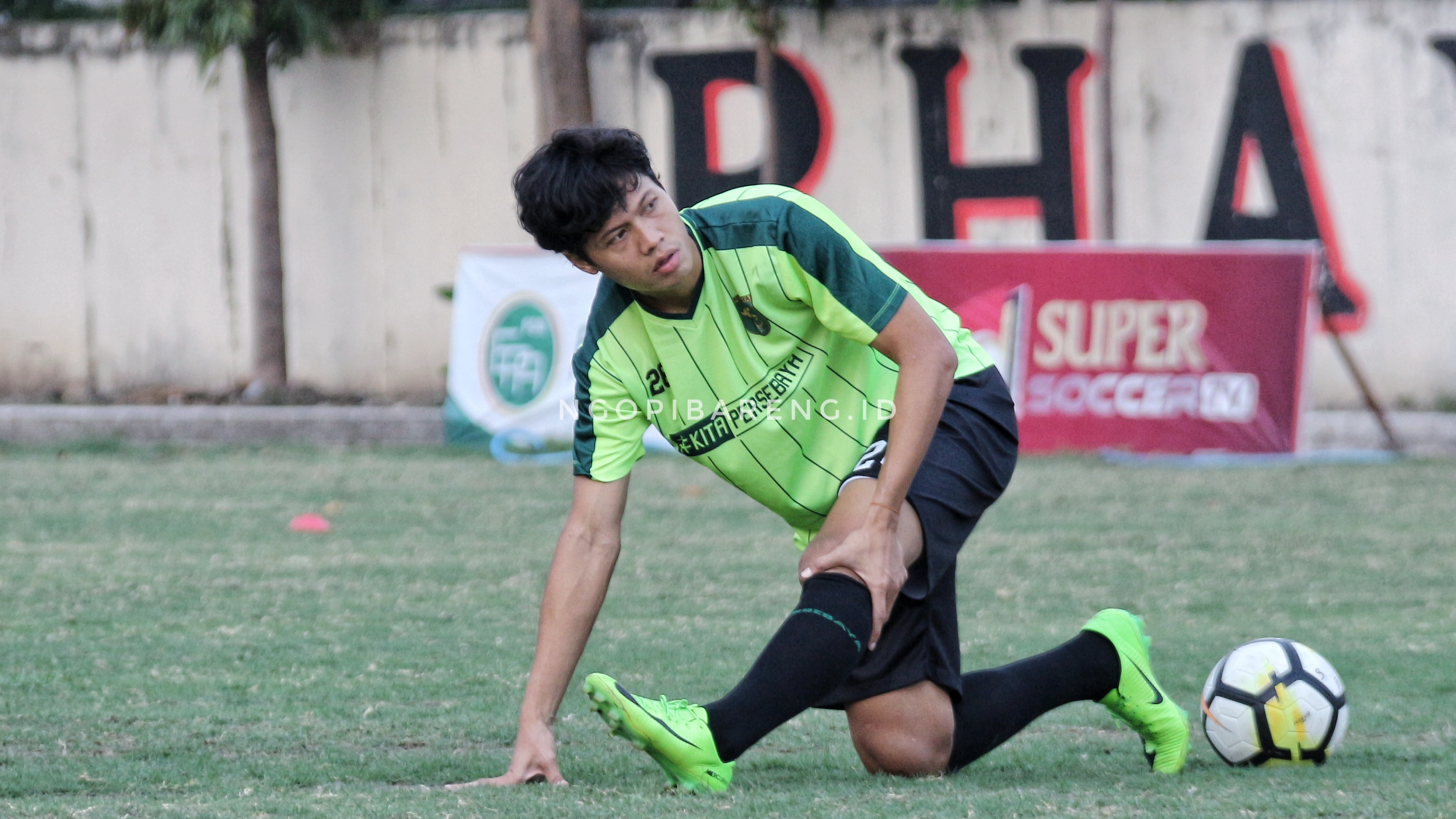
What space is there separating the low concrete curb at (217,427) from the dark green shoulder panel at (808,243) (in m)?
8.88

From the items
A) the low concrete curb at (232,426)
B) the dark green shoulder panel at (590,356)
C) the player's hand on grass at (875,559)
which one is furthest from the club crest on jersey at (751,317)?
the low concrete curb at (232,426)

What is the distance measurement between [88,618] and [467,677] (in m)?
1.59

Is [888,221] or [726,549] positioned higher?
[888,221]

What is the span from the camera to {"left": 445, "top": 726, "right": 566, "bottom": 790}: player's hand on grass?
3139mm

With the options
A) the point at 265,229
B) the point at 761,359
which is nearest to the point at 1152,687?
the point at 761,359

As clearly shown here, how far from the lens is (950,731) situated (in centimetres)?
330

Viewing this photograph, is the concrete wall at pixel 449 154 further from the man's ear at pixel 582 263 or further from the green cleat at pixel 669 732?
the green cleat at pixel 669 732

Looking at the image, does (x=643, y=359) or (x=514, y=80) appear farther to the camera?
(x=514, y=80)

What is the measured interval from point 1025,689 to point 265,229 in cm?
1092

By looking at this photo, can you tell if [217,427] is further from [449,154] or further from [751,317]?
[751,317]

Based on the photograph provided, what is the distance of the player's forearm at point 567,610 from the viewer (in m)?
3.20

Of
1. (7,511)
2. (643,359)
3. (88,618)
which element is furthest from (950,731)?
(7,511)

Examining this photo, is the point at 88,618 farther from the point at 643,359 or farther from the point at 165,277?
the point at 165,277

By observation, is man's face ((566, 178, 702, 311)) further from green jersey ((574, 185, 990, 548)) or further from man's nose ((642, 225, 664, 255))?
green jersey ((574, 185, 990, 548))
